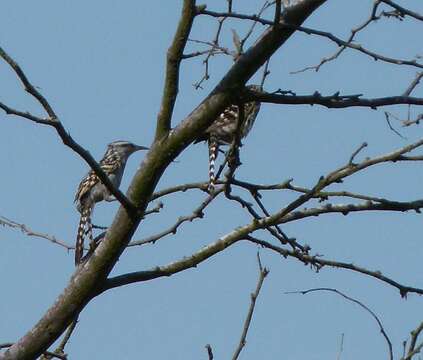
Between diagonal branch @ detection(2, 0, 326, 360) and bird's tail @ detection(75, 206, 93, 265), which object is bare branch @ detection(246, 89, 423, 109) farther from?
bird's tail @ detection(75, 206, 93, 265)

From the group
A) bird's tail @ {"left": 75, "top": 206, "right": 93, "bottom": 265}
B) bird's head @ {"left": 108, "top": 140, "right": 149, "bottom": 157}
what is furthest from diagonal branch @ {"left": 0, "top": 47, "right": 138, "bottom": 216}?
bird's head @ {"left": 108, "top": 140, "right": 149, "bottom": 157}

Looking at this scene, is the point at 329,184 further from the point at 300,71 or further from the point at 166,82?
the point at 300,71

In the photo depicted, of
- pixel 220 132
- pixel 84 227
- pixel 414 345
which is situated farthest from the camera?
pixel 84 227

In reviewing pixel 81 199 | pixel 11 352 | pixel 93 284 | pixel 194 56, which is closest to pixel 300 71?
pixel 194 56

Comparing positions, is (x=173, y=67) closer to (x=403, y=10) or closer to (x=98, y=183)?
(x=403, y=10)

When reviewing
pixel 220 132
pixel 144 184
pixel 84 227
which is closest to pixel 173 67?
pixel 144 184

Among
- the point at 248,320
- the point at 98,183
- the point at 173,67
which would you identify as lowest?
the point at 248,320

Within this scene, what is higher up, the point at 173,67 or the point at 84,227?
the point at 84,227

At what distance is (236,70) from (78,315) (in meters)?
1.72

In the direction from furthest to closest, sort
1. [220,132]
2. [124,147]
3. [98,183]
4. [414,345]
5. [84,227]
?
[124,147], [98,183], [84,227], [220,132], [414,345]

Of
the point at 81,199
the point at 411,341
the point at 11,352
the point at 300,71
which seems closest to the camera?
the point at 411,341

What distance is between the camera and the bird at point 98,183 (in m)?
12.7

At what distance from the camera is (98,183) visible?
13992mm

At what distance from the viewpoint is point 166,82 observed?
5.98m
